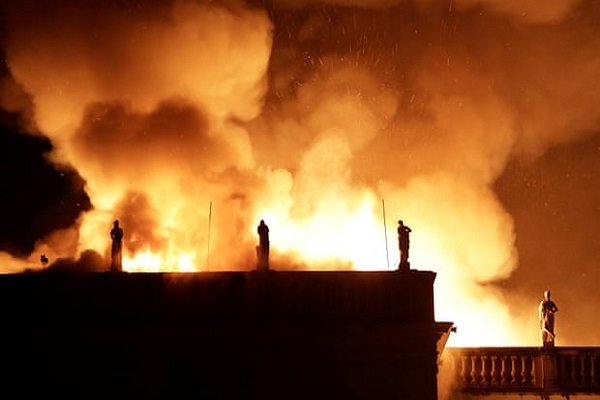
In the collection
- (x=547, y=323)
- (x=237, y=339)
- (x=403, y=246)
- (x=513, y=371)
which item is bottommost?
(x=513, y=371)

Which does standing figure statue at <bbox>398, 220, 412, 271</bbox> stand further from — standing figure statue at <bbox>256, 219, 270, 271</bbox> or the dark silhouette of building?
standing figure statue at <bbox>256, 219, 270, 271</bbox>

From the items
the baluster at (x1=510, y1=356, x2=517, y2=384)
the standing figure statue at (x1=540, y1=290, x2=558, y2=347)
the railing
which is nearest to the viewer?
the railing

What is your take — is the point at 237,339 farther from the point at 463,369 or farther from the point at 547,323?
the point at 547,323

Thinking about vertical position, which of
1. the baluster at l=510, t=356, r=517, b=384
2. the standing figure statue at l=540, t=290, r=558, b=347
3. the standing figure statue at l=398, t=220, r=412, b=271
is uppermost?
the standing figure statue at l=398, t=220, r=412, b=271

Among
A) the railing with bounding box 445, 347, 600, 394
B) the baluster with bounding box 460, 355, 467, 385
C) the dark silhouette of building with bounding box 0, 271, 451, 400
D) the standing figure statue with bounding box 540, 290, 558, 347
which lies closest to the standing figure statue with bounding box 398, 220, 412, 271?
the dark silhouette of building with bounding box 0, 271, 451, 400

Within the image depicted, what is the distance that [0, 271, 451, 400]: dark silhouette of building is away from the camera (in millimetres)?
24109

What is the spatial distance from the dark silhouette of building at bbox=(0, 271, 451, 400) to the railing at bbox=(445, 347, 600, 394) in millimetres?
4010

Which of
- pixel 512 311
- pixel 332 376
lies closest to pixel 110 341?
pixel 332 376

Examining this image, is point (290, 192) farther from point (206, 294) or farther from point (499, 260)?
point (206, 294)

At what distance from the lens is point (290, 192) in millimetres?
42750

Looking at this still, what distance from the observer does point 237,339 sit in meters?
24.4

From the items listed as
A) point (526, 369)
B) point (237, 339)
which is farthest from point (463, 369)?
point (237, 339)

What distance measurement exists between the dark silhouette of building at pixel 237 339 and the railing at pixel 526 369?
4.01 m

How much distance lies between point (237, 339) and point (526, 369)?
9.36 m
